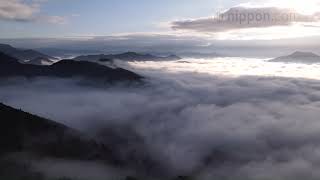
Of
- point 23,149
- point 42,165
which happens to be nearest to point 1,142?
point 23,149

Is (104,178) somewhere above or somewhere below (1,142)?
below

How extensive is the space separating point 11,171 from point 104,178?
4472 centimetres

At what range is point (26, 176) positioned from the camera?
16825 cm

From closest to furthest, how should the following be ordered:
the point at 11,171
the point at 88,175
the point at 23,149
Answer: the point at 11,171 < the point at 88,175 < the point at 23,149

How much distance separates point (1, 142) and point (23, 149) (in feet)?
31.7

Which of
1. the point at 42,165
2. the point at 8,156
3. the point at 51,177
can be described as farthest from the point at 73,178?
the point at 8,156

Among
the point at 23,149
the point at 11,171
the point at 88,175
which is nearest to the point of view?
the point at 11,171

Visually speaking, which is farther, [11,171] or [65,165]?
[65,165]

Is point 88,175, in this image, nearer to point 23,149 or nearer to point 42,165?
point 42,165

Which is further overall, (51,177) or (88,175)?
(88,175)

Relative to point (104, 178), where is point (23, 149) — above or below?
above

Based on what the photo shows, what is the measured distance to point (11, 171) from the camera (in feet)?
550

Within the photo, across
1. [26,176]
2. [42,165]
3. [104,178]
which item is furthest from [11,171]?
[104,178]

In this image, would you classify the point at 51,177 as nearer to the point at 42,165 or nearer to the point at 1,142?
the point at 42,165
